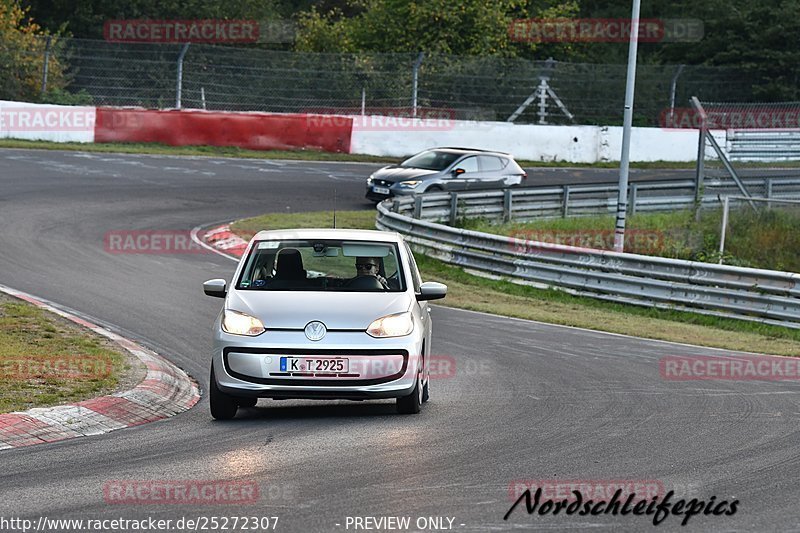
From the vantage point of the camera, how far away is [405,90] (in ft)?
127

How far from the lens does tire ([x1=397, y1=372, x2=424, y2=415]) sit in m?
10.3

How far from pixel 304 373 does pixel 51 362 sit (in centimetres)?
335

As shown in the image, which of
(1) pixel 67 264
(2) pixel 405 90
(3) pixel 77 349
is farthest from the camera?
(2) pixel 405 90

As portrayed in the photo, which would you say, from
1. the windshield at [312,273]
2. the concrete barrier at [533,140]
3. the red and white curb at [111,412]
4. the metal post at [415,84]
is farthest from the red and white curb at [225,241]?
the metal post at [415,84]

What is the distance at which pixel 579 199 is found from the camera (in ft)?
97.2

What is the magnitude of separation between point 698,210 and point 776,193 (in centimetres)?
394

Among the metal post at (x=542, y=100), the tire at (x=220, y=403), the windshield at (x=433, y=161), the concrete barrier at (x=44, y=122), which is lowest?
the tire at (x=220, y=403)

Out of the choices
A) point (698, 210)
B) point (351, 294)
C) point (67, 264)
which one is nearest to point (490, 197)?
point (698, 210)

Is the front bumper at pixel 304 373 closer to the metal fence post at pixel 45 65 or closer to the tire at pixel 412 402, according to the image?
the tire at pixel 412 402

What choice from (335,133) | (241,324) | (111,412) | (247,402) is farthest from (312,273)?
(335,133)

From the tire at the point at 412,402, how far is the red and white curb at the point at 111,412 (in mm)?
1892

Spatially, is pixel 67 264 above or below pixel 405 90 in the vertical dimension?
below

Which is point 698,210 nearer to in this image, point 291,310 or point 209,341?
point 209,341

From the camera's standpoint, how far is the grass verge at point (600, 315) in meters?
17.6
